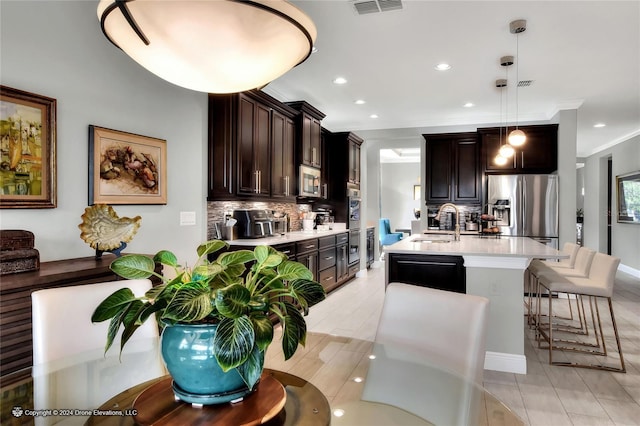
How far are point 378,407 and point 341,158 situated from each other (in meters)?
5.31

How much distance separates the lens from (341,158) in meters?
6.36

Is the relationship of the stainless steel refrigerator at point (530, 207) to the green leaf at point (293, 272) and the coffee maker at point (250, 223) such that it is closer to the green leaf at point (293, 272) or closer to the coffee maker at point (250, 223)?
the coffee maker at point (250, 223)

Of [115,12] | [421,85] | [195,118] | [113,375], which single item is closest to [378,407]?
[113,375]

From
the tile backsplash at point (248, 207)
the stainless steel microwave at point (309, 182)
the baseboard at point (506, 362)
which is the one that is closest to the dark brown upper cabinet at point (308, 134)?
the stainless steel microwave at point (309, 182)

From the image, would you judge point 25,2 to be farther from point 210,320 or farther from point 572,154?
point 572,154

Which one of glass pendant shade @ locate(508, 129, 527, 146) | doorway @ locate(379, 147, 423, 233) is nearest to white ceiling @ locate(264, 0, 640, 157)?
glass pendant shade @ locate(508, 129, 527, 146)

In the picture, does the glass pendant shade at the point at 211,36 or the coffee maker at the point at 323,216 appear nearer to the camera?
the glass pendant shade at the point at 211,36

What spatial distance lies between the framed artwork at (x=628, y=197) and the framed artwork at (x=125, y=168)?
25.2 feet

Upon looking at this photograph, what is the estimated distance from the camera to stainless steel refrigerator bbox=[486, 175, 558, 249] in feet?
18.1

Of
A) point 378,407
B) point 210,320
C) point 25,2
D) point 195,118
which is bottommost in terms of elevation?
point 378,407

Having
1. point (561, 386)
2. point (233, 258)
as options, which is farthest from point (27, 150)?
point (561, 386)

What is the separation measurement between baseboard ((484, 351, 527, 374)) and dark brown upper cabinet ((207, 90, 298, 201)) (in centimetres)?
258

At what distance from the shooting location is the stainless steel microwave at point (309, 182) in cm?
509

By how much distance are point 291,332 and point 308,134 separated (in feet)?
15.1
